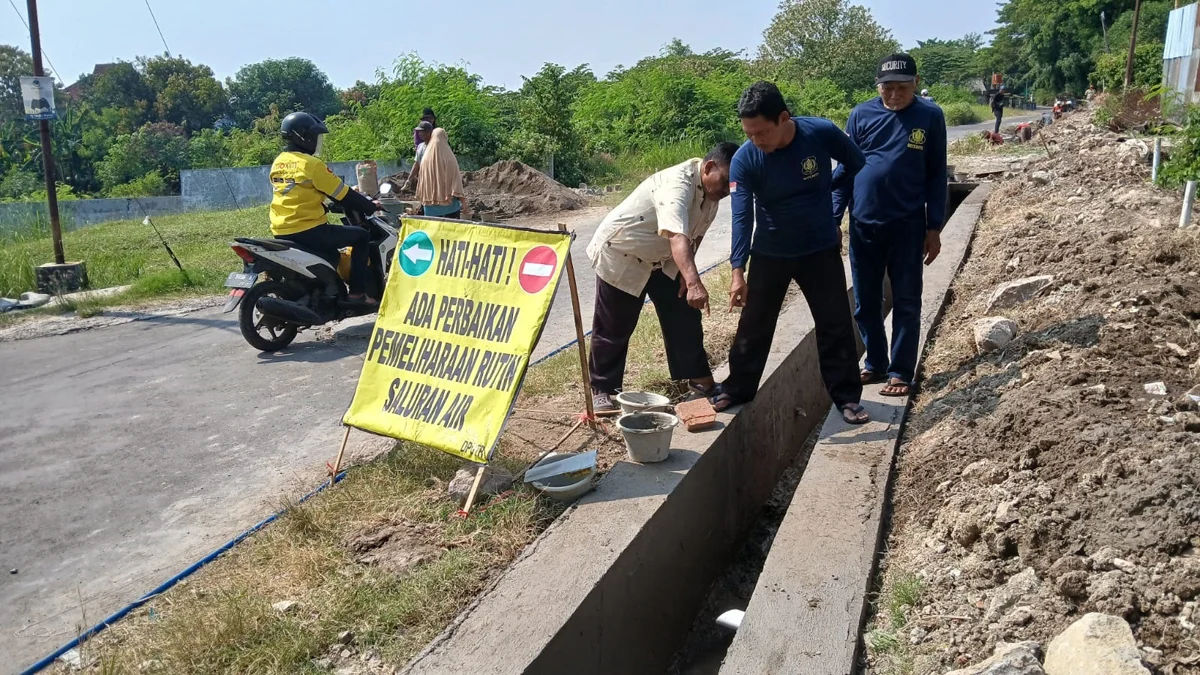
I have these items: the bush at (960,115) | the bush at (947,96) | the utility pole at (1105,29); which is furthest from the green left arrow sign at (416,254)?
the bush at (947,96)

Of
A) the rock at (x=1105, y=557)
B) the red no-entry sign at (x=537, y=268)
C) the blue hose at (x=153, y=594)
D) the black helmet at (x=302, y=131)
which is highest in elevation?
the black helmet at (x=302, y=131)

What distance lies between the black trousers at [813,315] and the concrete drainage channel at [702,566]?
213 millimetres

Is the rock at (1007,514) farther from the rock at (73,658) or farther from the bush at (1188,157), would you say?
the bush at (1188,157)

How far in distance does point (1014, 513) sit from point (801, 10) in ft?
205

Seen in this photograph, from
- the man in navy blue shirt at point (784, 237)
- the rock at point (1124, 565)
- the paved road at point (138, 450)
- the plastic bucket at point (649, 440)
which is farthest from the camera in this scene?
the man in navy blue shirt at point (784, 237)

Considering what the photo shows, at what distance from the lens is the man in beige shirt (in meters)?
4.12

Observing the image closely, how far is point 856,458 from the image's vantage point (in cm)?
420

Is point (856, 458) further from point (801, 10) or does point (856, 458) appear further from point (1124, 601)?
point (801, 10)

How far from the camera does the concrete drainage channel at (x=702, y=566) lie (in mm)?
2816

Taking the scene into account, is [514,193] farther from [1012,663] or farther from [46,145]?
[1012,663]

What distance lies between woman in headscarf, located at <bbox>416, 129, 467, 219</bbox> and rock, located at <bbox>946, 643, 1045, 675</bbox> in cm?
737

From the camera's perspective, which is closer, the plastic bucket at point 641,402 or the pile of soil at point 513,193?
the plastic bucket at point 641,402

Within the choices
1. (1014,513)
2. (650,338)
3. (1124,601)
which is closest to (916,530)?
(1014,513)

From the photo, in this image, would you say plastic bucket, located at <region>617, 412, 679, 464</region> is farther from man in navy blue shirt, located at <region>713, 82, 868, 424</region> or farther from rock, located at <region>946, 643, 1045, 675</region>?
rock, located at <region>946, 643, 1045, 675</region>
